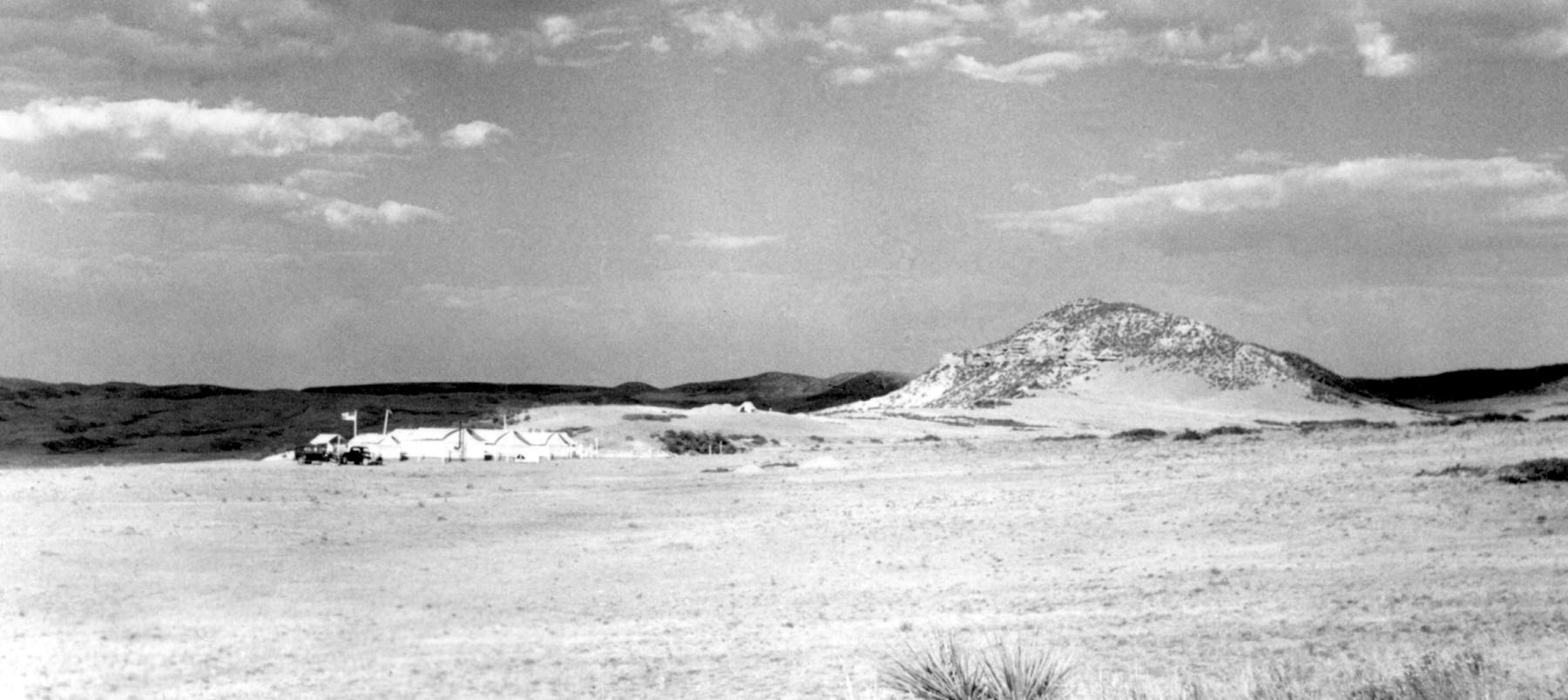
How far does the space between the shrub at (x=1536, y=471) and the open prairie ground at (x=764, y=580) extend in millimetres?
503

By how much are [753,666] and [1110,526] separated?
11.5 meters

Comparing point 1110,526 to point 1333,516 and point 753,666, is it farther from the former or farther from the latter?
point 753,666

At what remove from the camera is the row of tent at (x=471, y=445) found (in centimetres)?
6209

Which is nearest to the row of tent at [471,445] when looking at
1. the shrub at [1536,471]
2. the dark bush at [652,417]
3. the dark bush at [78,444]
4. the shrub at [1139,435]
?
the dark bush at [652,417]

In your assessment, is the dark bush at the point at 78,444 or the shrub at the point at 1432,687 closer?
the shrub at the point at 1432,687

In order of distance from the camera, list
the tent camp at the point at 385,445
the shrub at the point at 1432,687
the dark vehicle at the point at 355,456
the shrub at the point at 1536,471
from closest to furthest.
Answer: the shrub at the point at 1432,687
the shrub at the point at 1536,471
the dark vehicle at the point at 355,456
the tent camp at the point at 385,445

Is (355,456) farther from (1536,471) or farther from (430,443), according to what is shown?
(1536,471)

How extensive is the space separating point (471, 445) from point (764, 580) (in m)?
46.0

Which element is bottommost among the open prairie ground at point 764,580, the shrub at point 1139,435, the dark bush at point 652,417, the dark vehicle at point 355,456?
the open prairie ground at point 764,580

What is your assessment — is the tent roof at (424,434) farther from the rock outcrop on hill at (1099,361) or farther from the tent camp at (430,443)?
the rock outcrop on hill at (1099,361)

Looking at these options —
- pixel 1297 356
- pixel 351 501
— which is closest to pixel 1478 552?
pixel 351 501

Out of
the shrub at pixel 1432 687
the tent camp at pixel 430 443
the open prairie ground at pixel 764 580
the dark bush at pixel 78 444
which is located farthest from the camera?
the dark bush at pixel 78 444

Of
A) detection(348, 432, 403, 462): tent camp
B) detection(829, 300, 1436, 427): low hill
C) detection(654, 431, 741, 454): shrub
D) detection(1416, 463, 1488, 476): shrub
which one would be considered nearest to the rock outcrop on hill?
detection(829, 300, 1436, 427): low hill

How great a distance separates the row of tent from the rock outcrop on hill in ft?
127
